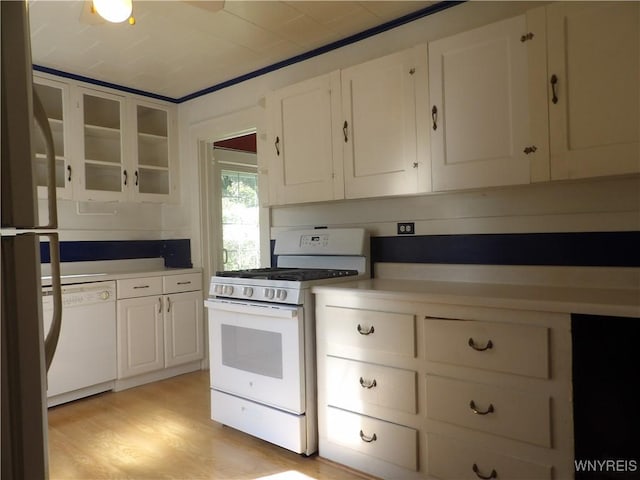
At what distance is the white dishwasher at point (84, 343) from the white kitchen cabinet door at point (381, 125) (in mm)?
2022

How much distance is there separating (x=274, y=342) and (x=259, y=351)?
0.14 metres

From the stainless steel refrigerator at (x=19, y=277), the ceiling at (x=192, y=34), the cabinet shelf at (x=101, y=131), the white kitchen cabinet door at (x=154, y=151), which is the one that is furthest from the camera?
the white kitchen cabinet door at (x=154, y=151)

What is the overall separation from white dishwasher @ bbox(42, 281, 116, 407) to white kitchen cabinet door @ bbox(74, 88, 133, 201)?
0.77 metres

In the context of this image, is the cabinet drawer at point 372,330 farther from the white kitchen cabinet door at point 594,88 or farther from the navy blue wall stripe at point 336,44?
the navy blue wall stripe at point 336,44

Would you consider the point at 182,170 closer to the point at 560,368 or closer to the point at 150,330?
the point at 150,330

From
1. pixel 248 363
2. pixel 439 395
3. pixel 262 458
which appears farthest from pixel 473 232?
pixel 262 458

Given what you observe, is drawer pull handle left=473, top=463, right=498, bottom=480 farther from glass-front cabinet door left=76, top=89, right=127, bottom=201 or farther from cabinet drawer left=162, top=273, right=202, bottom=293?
glass-front cabinet door left=76, top=89, right=127, bottom=201

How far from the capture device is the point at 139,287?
11.8ft

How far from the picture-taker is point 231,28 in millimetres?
2799

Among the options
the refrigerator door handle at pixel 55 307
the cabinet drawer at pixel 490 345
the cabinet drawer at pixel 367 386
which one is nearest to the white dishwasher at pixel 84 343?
the cabinet drawer at pixel 367 386

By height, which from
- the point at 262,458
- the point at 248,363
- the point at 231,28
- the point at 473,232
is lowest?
the point at 262,458

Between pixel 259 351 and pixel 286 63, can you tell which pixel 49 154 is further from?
pixel 286 63

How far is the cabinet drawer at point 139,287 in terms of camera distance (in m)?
3.49

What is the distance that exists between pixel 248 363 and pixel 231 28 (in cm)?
199
